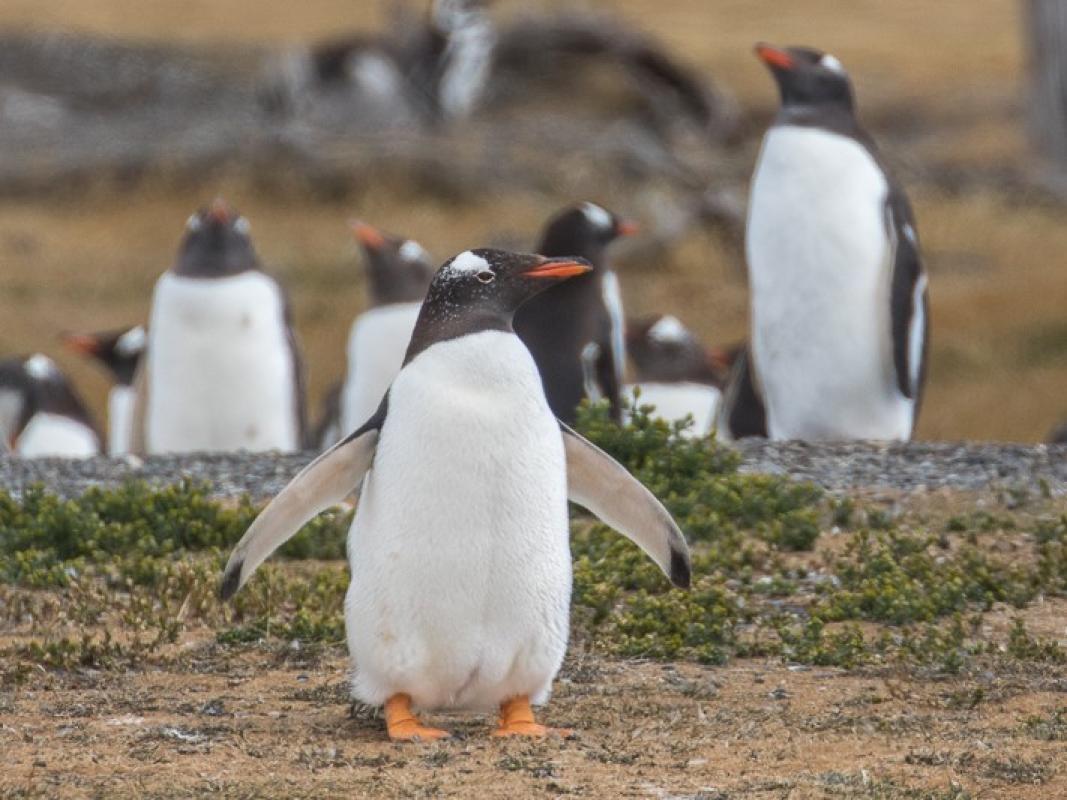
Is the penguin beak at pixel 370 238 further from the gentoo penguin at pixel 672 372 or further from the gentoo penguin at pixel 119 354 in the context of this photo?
the gentoo penguin at pixel 119 354

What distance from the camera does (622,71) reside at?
25.9 meters

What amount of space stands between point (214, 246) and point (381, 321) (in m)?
1.00

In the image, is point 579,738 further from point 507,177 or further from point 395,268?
point 507,177

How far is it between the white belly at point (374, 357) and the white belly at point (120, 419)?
61.6 inches

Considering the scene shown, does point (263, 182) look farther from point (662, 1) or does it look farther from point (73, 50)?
point (662, 1)

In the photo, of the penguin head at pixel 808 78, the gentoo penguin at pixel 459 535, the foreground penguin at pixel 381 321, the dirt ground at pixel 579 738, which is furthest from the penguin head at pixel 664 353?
the gentoo penguin at pixel 459 535

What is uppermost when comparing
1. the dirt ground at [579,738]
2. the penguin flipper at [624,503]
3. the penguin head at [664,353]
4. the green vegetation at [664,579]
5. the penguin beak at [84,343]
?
the penguin beak at [84,343]

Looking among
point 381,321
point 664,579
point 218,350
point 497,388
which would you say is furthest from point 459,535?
point 218,350

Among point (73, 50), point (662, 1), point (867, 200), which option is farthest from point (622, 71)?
point (867, 200)

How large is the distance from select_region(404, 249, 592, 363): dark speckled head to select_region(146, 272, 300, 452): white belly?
6.52 metres

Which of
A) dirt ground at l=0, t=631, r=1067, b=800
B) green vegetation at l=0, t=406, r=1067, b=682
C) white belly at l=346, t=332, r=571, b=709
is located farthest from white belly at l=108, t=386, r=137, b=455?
white belly at l=346, t=332, r=571, b=709

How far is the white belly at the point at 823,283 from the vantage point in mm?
9594

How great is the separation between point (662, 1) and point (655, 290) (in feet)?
67.6

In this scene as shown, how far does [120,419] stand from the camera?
14.4 metres
